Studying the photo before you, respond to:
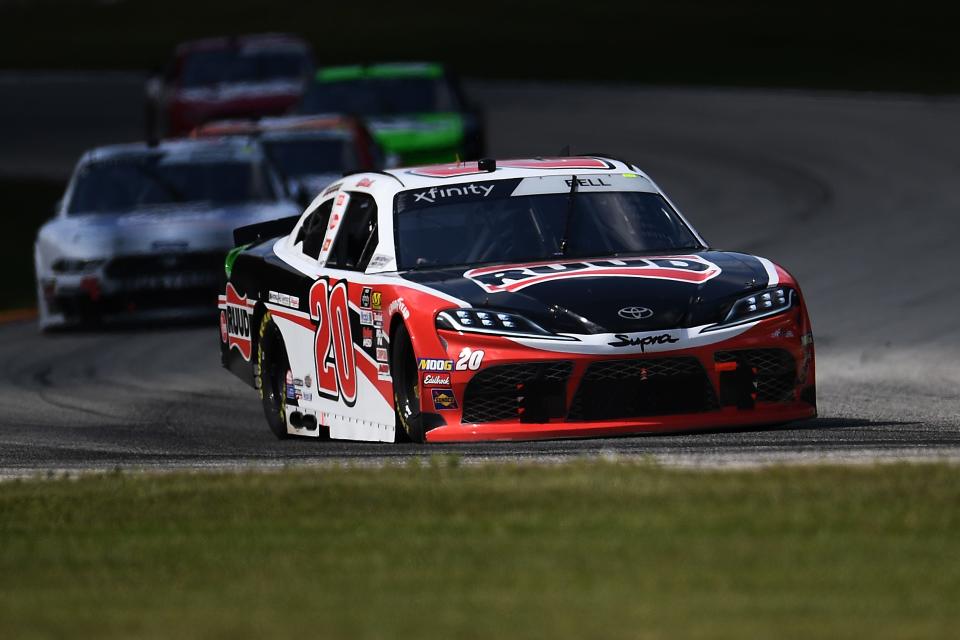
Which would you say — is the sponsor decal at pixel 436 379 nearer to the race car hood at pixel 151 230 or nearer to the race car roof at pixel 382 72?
the race car hood at pixel 151 230

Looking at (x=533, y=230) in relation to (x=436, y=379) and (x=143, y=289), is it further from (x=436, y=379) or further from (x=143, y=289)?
(x=143, y=289)

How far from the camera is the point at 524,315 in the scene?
9.72m

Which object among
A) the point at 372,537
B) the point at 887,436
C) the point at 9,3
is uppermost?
the point at 372,537

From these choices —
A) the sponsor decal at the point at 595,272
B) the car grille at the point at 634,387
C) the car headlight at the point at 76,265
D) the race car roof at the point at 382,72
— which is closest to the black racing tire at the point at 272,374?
the sponsor decal at the point at 595,272

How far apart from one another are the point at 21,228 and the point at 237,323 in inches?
573

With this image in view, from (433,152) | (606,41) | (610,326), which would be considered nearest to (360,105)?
(433,152)

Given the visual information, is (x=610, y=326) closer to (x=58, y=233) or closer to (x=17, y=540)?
(x=17, y=540)

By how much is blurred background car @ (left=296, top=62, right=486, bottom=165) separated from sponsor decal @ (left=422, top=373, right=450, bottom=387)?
48.7 feet

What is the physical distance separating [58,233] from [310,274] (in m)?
7.35

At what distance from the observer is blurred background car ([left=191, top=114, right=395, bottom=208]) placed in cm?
2158

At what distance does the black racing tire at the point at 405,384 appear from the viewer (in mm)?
10094

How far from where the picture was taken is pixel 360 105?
2617 centimetres

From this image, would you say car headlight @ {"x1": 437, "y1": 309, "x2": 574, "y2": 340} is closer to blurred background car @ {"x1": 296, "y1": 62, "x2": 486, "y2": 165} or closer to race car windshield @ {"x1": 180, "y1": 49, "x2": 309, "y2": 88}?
blurred background car @ {"x1": 296, "y1": 62, "x2": 486, "y2": 165}

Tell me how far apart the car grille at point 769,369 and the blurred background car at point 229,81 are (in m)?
20.5
